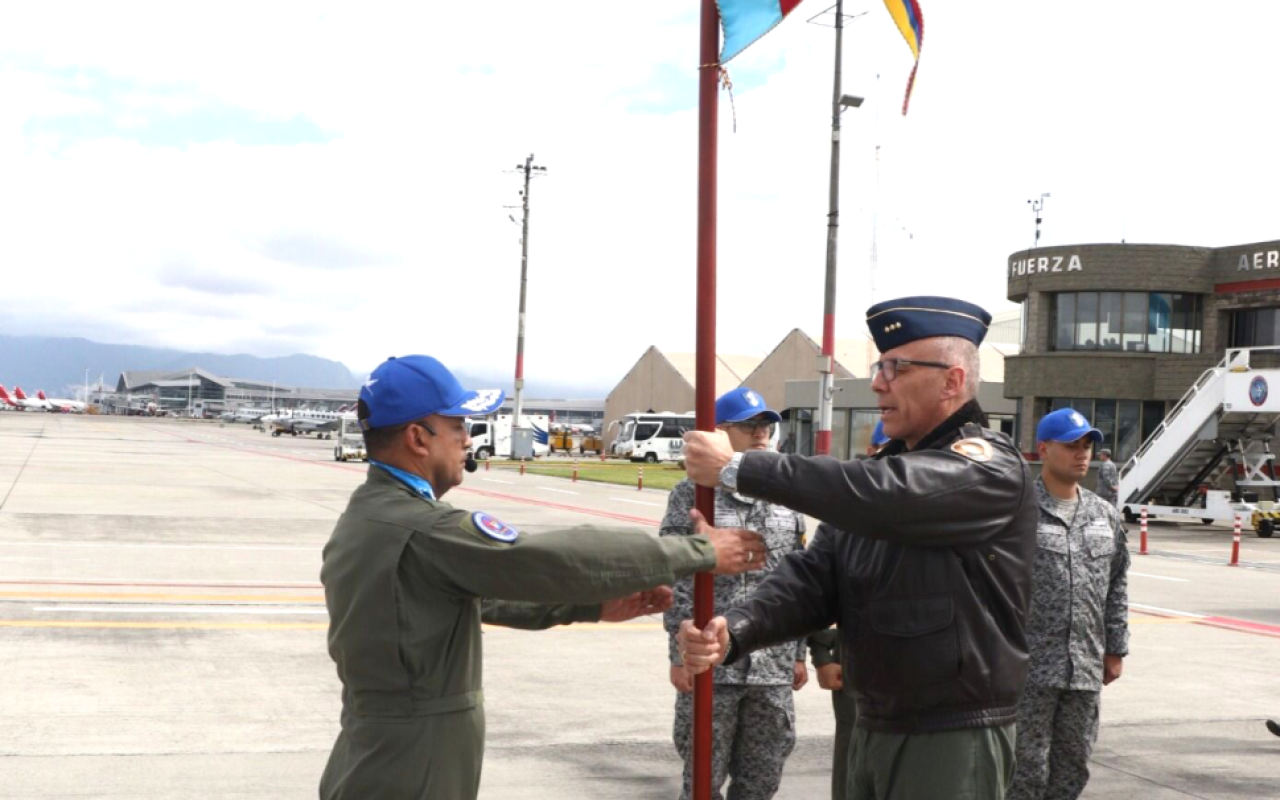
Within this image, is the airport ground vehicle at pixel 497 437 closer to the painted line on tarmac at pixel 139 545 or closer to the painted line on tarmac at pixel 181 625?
the painted line on tarmac at pixel 139 545

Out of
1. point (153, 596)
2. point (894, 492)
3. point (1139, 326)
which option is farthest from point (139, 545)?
point (1139, 326)

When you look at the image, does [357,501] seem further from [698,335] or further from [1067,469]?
[1067,469]

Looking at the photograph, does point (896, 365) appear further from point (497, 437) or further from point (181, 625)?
point (497, 437)

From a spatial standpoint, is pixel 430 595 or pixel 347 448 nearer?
pixel 430 595

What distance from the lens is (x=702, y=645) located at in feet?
10.0

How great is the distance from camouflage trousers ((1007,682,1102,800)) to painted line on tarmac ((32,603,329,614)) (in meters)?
7.47

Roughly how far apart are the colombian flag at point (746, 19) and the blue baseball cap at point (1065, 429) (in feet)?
9.65

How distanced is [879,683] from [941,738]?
19 centimetres

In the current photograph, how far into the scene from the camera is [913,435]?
3227 mm

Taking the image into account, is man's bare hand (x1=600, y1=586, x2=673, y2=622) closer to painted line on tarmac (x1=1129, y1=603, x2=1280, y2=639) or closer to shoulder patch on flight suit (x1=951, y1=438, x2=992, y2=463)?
shoulder patch on flight suit (x1=951, y1=438, x2=992, y2=463)

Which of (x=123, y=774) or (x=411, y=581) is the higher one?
(x=411, y=581)

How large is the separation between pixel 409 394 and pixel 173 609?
9080 millimetres

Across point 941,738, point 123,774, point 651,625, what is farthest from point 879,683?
point 651,625

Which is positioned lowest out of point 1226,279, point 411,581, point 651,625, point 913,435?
point 651,625
